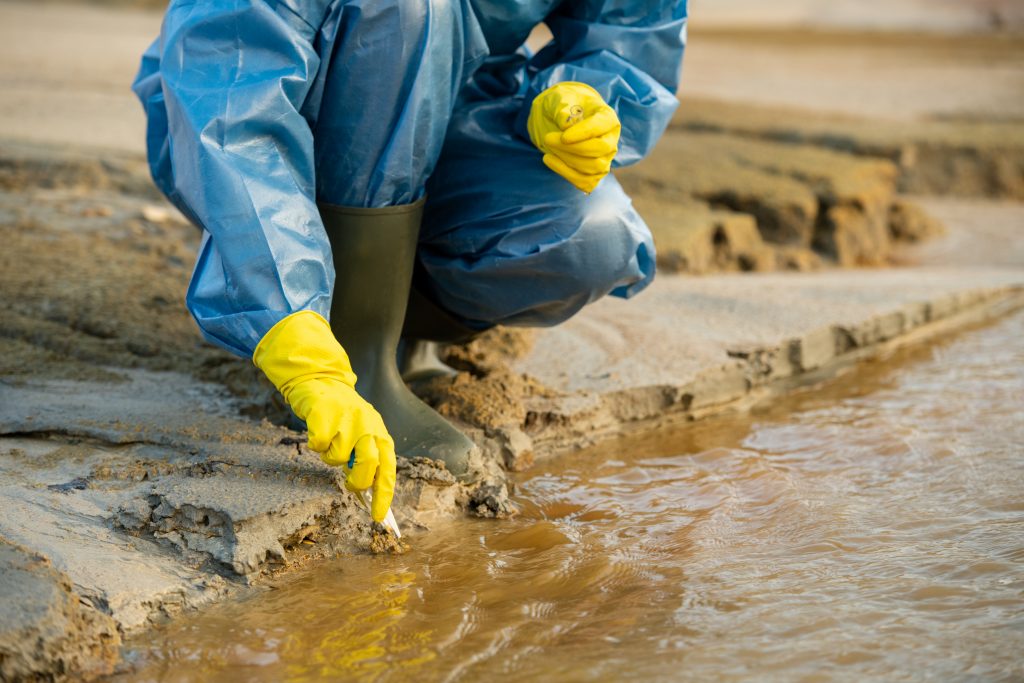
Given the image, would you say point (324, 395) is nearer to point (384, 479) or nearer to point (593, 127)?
point (384, 479)

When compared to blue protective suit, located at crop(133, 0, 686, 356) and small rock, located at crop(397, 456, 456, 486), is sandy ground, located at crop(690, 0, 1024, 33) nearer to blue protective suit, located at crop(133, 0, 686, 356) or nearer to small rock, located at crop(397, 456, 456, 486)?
blue protective suit, located at crop(133, 0, 686, 356)

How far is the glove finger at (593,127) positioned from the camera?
1.72 m

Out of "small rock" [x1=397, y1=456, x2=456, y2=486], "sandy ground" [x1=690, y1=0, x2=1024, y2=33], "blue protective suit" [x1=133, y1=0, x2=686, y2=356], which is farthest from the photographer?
"sandy ground" [x1=690, y1=0, x2=1024, y2=33]

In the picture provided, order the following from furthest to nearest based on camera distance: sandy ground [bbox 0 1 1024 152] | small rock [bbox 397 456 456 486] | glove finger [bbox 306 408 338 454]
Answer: sandy ground [bbox 0 1 1024 152], small rock [bbox 397 456 456 486], glove finger [bbox 306 408 338 454]

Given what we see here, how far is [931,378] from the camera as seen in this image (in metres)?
2.48

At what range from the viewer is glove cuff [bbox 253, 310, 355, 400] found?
1452mm

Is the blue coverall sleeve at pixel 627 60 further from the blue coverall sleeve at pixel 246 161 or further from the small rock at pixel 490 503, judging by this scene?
the small rock at pixel 490 503

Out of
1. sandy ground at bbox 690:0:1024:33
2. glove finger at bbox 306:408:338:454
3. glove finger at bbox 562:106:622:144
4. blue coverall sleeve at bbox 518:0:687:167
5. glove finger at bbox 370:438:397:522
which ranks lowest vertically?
glove finger at bbox 370:438:397:522

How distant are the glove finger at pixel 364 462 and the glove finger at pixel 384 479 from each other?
1 cm

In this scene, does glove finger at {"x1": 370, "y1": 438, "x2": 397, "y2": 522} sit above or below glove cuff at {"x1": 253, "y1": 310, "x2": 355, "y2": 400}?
below

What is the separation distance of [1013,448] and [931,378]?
1.68 feet

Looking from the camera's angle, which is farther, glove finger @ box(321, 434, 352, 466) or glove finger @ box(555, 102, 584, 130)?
glove finger @ box(555, 102, 584, 130)

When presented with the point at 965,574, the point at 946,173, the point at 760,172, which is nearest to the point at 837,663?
the point at 965,574

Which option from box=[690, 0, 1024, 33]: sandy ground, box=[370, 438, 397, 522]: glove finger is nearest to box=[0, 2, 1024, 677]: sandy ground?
box=[370, 438, 397, 522]: glove finger
